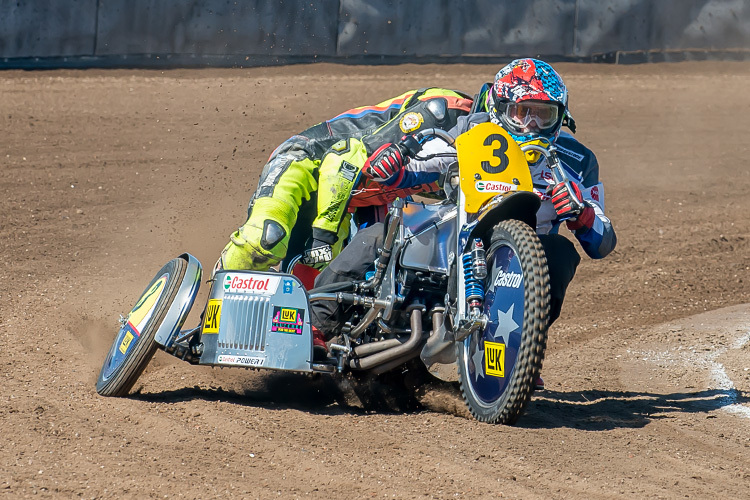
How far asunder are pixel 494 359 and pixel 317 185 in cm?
181

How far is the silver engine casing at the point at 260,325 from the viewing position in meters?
5.06

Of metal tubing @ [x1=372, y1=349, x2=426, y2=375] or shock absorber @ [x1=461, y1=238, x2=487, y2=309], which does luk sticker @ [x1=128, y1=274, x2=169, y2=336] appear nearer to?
metal tubing @ [x1=372, y1=349, x2=426, y2=375]

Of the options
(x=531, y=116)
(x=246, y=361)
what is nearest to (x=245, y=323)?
(x=246, y=361)

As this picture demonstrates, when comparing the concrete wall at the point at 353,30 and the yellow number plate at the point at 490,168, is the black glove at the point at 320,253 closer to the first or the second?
the yellow number plate at the point at 490,168

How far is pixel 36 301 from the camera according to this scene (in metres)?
7.33

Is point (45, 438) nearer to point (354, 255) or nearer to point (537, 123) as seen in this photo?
point (354, 255)

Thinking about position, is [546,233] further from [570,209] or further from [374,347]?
[374,347]

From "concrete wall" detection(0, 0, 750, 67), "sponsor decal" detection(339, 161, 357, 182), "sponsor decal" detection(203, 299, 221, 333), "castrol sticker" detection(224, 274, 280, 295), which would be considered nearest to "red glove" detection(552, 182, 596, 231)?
"sponsor decal" detection(339, 161, 357, 182)

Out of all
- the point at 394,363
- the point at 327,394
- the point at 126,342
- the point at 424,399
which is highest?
the point at 394,363

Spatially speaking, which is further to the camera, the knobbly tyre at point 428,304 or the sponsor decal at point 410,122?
the sponsor decal at point 410,122

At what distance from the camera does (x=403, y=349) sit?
4902 mm

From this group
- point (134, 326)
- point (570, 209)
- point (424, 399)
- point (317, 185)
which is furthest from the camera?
point (317, 185)

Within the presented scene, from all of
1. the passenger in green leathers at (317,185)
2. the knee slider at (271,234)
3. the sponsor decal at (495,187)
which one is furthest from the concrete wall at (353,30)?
the sponsor decal at (495,187)

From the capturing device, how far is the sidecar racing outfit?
16.5 ft
